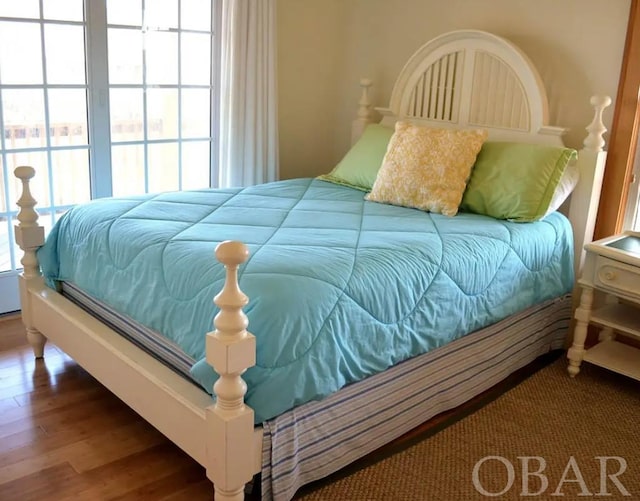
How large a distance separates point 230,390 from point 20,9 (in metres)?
2.30

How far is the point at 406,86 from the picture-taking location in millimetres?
3652

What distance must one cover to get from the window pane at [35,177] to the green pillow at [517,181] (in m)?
2.04

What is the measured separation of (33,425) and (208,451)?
2.89 ft

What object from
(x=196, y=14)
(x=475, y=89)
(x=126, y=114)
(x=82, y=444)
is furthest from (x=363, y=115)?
(x=82, y=444)

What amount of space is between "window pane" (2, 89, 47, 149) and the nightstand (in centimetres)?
258

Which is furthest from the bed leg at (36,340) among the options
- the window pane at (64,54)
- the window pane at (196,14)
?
the window pane at (196,14)

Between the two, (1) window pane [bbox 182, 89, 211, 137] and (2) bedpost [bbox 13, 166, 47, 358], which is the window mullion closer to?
(1) window pane [bbox 182, 89, 211, 137]

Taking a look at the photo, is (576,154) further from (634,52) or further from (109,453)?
(109,453)

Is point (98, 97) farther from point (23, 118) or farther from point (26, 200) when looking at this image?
point (26, 200)

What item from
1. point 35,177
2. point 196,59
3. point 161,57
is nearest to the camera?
point 35,177

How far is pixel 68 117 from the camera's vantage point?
329 cm

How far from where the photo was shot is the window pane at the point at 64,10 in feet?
10.2

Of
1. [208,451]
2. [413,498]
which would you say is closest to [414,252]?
[413,498]

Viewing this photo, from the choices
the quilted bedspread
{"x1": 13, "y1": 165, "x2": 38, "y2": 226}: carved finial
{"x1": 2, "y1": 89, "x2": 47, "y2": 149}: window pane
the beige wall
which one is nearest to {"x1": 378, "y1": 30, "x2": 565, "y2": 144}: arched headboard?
the beige wall
